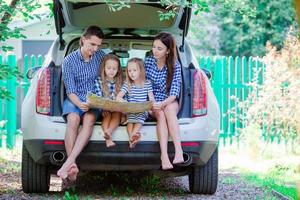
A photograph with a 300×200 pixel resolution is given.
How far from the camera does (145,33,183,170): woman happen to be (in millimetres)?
6550

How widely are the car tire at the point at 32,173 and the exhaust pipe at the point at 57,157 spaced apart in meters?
0.36

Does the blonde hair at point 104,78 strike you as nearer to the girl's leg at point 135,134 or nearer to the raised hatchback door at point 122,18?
the girl's leg at point 135,134

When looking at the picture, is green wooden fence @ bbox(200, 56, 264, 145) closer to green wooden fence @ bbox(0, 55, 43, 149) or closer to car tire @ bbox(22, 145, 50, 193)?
green wooden fence @ bbox(0, 55, 43, 149)

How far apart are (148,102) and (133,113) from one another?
18cm

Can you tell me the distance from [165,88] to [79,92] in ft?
Answer: 2.72

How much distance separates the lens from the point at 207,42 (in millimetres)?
26266

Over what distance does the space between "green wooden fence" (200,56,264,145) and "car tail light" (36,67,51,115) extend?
7133 millimetres

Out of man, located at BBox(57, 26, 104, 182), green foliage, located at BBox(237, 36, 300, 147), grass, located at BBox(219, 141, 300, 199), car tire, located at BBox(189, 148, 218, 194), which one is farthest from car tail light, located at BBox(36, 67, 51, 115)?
green foliage, located at BBox(237, 36, 300, 147)

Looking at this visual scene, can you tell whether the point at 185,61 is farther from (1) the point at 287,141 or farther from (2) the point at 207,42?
(2) the point at 207,42

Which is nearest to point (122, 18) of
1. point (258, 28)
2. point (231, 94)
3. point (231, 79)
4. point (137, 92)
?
point (137, 92)

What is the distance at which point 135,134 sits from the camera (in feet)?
21.4

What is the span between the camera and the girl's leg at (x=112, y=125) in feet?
21.5

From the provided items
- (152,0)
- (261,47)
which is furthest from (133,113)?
(261,47)

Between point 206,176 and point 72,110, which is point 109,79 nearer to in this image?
point 72,110
